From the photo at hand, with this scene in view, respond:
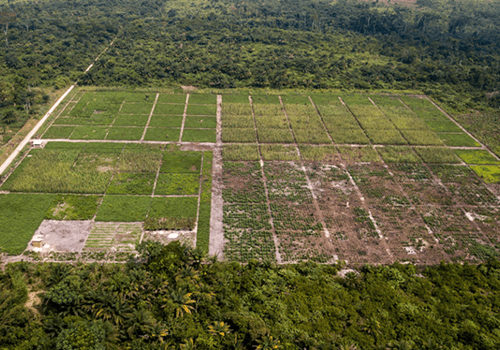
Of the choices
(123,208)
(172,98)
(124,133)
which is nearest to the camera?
(123,208)

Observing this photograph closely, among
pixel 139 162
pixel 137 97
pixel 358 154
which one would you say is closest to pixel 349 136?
pixel 358 154

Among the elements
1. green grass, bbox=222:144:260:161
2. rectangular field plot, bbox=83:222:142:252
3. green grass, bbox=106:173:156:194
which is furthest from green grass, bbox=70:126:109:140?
green grass, bbox=222:144:260:161

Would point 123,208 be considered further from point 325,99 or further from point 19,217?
point 325,99

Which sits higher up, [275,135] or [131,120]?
[275,135]

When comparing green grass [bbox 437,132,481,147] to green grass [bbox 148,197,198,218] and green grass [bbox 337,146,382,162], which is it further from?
green grass [bbox 148,197,198,218]

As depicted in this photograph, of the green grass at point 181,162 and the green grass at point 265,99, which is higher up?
the green grass at point 265,99

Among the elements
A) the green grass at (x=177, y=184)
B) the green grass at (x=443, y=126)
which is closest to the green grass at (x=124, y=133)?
the green grass at (x=177, y=184)

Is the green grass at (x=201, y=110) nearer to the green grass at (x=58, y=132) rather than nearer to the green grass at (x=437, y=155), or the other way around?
the green grass at (x=58, y=132)
